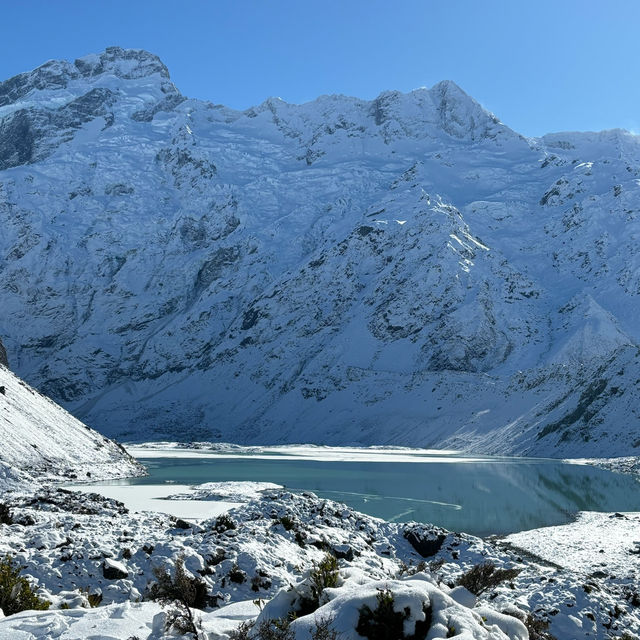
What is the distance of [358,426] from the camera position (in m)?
152

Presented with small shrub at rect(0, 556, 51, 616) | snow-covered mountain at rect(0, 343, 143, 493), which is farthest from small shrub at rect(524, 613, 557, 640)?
snow-covered mountain at rect(0, 343, 143, 493)

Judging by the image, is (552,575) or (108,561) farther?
(552,575)

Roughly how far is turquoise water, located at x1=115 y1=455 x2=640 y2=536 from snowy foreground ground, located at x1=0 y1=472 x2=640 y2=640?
6.02 m

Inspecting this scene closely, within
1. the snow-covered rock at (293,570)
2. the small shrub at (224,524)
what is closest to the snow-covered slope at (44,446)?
the snow-covered rock at (293,570)

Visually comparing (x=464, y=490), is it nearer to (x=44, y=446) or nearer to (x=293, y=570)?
(x=44, y=446)

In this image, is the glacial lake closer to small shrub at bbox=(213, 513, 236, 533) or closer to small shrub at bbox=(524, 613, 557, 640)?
small shrub at bbox=(213, 513, 236, 533)

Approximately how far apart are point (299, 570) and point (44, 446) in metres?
41.6

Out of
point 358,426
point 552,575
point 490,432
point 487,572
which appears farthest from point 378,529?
point 358,426

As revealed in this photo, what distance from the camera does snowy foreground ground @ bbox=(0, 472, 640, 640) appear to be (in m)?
10.0

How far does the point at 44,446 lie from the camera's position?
53.7 metres

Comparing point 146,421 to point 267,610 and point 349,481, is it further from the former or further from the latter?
point 267,610

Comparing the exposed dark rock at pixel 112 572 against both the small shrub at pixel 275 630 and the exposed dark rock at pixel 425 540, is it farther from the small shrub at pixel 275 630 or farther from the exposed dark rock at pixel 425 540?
the exposed dark rock at pixel 425 540

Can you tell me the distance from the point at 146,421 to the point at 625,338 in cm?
13013

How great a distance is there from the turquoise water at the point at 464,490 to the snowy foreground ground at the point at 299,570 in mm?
6020
